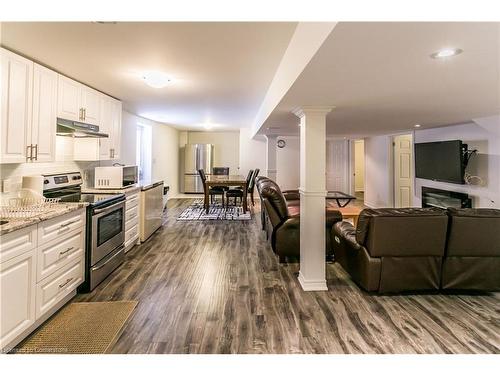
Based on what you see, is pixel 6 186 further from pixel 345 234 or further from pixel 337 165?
pixel 337 165

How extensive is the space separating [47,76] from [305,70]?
8.67 ft

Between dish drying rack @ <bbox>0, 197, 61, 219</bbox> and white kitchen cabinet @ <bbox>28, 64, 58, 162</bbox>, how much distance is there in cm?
40

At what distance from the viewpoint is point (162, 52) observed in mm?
2496

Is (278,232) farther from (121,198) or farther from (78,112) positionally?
(78,112)

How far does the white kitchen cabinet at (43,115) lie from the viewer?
8.62ft

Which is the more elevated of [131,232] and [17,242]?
[17,242]

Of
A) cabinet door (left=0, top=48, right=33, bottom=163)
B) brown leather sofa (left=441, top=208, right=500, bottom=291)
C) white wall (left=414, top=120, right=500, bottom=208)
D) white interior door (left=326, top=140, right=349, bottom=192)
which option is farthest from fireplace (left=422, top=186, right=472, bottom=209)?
cabinet door (left=0, top=48, right=33, bottom=163)

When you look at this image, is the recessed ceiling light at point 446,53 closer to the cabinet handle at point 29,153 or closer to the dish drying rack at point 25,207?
the dish drying rack at point 25,207

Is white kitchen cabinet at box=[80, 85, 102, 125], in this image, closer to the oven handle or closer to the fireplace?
the oven handle

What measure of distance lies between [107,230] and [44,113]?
1365 mm

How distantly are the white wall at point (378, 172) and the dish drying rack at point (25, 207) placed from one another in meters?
6.97

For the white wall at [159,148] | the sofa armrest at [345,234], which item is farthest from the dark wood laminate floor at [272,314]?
the white wall at [159,148]

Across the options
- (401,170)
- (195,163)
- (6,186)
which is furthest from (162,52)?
(195,163)
